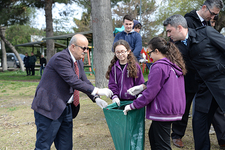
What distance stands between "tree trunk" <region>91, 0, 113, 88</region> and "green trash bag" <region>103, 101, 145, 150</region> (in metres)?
5.02

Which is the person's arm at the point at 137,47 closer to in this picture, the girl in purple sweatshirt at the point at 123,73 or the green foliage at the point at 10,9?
the girl in purple sweatshirt at the point at 123,73

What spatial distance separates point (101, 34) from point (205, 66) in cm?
510

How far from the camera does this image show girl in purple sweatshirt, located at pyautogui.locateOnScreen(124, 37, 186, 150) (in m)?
2.08

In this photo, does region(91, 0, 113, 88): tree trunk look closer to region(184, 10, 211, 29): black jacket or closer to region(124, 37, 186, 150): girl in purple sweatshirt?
region(184, 10, 211, 29): black jacket

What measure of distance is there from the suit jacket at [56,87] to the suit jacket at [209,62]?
1.38 m

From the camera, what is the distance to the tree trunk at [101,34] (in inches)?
275

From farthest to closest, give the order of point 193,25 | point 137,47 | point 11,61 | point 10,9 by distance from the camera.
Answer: point 11,61 → point 10,9 → point 137,47 → point 193,25

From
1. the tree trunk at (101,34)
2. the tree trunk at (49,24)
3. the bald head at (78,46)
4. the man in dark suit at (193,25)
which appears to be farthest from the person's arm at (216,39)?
the tree trunk at (49,24)

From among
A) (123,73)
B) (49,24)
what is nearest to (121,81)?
(123,73)

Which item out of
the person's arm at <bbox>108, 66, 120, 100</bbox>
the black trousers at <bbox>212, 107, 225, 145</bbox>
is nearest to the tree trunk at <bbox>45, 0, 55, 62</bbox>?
the person's arm at <bbox>108, 66, 120, 100</bbox>

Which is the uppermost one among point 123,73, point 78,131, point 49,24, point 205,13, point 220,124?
point 49,24

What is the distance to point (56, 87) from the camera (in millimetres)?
2305

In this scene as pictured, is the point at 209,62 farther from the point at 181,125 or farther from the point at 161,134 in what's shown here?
the point at 181,125

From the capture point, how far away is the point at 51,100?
226 centimetres
